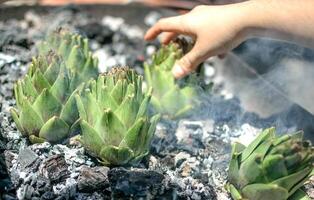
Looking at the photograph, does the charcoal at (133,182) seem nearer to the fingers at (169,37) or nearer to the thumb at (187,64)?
the thumb at (187,64)

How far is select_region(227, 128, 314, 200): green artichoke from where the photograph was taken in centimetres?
130

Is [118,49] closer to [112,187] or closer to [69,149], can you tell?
[69,149]

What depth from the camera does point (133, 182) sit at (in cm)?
140

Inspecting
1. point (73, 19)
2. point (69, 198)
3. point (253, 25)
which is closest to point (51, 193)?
point (69, 198)

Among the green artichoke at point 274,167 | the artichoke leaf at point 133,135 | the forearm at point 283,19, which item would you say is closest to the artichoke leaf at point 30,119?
the artichoke leaf at point 133,135

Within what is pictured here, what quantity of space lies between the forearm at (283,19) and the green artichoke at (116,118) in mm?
467

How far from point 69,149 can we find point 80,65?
34 cm

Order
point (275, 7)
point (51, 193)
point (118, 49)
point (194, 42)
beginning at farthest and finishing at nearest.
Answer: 1. point (118, 49)
2. point (194, 42)
3. point (275, 7)
4. point (51, 193)

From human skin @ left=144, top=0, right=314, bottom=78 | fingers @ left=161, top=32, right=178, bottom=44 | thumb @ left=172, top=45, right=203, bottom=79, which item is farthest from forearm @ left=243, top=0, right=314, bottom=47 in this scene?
fingers @ left=161, top=32, right=178, bottom=44

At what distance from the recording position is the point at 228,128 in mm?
1861

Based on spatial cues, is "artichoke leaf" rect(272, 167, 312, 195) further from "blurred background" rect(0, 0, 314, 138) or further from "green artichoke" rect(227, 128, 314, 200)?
"blurred background" rect(0, 0, 314, 138)

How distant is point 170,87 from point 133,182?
488 mm

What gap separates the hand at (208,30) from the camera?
1.69 m

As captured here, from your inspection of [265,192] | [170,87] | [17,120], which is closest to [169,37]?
[170,87]
